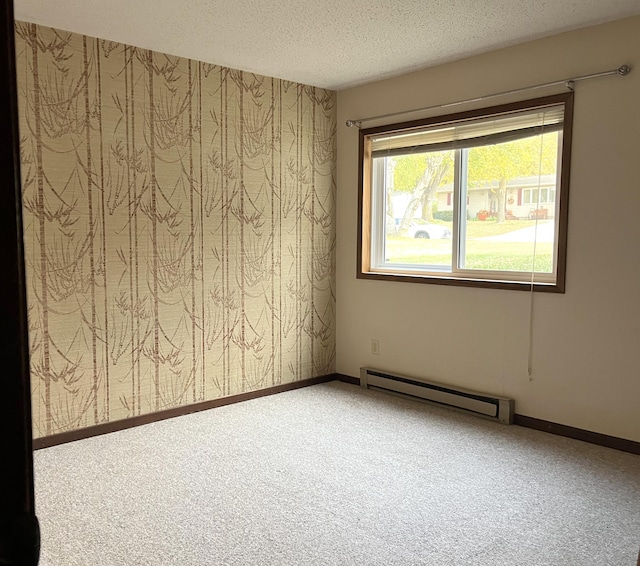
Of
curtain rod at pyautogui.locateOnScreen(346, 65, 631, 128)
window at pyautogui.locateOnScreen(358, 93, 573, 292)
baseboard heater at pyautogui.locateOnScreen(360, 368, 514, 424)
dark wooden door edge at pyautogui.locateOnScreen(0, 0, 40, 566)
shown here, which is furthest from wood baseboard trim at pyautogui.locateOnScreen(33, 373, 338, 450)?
dark wooden door edge at pyautogui.locateOnScreen(0, 0, 40, 566)

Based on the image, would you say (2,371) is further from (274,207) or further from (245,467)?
(274,207)

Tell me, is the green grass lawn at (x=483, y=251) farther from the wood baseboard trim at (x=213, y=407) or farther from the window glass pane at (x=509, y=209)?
the wood baseboard trim at (x=213, y=407)

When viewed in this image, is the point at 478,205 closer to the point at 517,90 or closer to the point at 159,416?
the point at 517,90

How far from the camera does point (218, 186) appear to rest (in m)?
3.82

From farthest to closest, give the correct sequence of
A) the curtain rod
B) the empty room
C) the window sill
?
the window sill → the curtain rod → the empty room

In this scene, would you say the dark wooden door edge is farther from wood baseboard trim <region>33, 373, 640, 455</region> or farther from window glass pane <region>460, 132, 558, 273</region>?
window glass pane <region>460, 132, 558, 273</region>

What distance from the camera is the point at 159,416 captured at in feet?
11.9

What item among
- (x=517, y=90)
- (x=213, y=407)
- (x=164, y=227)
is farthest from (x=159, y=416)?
(x=517, y=90)

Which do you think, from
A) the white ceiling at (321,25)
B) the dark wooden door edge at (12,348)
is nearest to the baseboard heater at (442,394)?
the white ceiling at (321,25)

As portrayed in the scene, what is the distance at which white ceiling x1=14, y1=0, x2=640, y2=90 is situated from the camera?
9.18 feet

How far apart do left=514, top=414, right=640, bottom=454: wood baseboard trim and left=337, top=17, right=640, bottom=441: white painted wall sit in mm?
36

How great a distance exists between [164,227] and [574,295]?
8.05ft

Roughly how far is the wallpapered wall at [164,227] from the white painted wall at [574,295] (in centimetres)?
81

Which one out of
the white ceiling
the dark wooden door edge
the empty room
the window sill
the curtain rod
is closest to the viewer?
the dark wooden door edge
